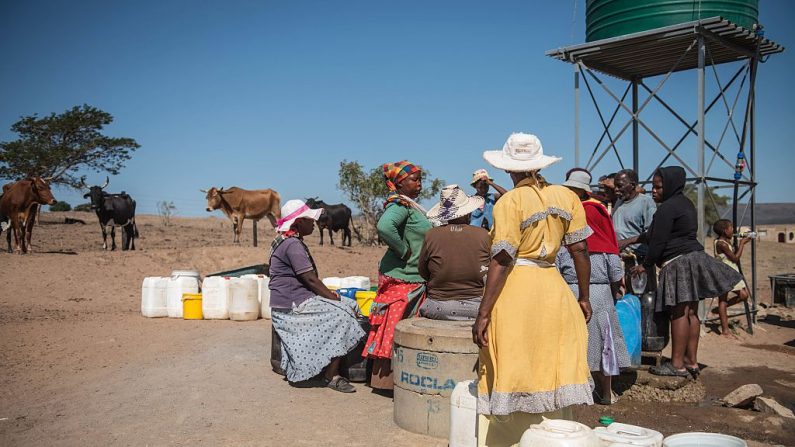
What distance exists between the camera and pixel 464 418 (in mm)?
3988

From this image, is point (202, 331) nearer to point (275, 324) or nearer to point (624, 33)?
point (275, 324)

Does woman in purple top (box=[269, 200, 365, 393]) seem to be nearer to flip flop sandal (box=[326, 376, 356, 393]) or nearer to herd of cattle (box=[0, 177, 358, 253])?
flip flop sandal (box=[326, 376, 356, 393])

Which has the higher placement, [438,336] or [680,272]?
[680,272]

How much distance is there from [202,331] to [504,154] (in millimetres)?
6311

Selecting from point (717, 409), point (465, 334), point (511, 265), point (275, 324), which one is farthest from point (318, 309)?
point (717, 409)

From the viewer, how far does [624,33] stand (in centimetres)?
959

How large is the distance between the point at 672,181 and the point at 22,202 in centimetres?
1485

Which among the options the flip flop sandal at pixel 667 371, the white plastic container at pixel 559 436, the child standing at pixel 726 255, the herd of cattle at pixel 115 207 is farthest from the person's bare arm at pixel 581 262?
the herd of cattle at pixel 115 207

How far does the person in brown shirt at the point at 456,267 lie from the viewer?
4.99 metres

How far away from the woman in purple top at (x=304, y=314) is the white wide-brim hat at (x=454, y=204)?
4.71ft

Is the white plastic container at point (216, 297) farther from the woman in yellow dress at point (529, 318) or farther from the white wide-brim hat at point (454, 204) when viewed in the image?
the woman in yellow dress at point (529, 318)

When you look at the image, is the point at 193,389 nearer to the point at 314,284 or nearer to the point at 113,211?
the point at 314,284

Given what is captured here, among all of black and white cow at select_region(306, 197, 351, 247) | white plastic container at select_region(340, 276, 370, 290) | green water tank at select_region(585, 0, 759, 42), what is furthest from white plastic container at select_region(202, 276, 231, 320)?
black and white cow at select_region(306, 197, 351, 247)

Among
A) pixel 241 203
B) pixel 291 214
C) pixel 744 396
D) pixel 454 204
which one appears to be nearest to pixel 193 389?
pixel 291 214
